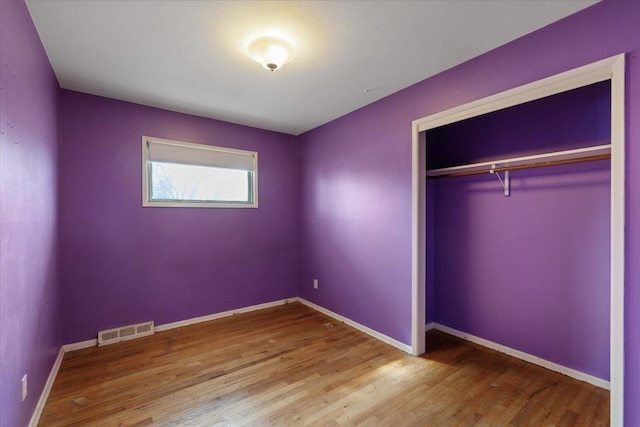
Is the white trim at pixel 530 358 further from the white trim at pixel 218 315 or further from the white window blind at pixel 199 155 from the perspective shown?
the white window blind at pixel 199 155

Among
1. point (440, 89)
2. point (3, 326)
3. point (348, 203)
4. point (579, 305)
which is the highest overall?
point (440, 89)

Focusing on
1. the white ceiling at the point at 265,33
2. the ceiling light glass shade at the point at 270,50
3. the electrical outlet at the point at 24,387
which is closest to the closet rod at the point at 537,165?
the white ceiling at the point at 265,33

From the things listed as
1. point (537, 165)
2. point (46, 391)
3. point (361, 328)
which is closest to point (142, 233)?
point (46, 391)

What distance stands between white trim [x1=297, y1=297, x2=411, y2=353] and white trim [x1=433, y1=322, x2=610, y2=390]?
735mm

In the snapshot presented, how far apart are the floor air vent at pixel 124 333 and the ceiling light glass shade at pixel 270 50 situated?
2918 mm

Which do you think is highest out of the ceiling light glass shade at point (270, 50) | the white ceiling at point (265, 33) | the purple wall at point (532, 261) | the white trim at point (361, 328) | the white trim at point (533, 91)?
the white ceiling at point (265, 33)

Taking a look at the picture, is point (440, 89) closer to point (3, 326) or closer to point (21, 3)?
point (21, 3)

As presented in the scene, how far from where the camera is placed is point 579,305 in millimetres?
2303

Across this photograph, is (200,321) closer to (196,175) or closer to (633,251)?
(196,175)

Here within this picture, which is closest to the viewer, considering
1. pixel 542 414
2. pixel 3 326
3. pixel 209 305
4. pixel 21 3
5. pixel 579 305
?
pixel 3 326

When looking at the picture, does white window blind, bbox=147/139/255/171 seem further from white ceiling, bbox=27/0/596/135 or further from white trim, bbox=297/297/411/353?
white trim, bbox=297/297/411/353

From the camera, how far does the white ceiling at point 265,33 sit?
1.71 m

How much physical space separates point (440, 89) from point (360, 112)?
99 centimetres

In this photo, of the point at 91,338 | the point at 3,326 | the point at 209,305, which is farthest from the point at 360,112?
the point at 91,338
